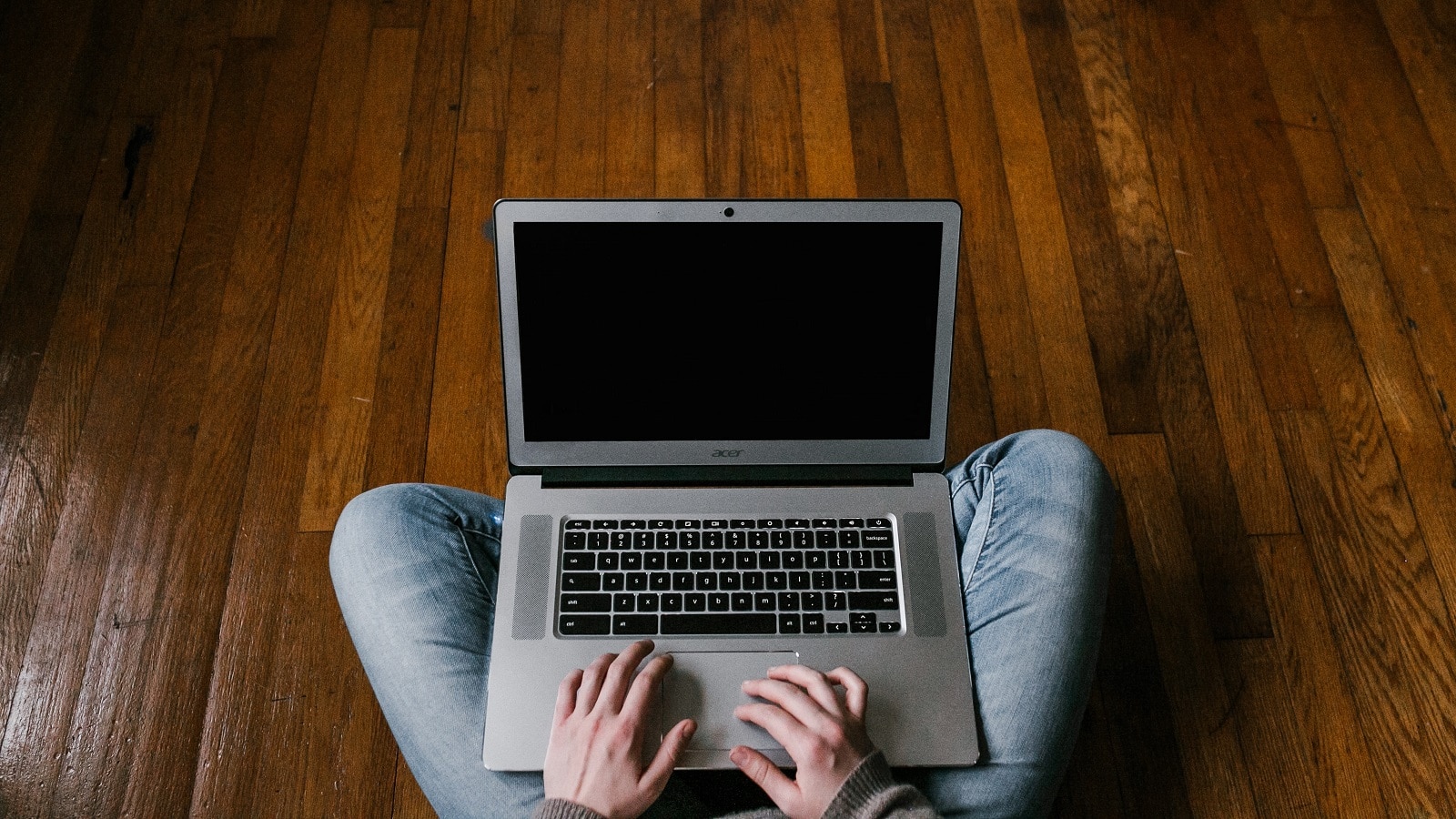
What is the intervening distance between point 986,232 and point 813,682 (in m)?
0.88

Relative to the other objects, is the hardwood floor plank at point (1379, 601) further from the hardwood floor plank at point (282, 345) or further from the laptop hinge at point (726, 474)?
the hardwood floor plank at point (282, 345)

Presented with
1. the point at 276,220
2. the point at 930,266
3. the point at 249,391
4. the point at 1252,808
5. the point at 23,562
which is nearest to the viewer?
the point at 930,266

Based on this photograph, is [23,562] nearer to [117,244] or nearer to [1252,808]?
[117,244]

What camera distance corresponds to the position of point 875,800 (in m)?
0.82

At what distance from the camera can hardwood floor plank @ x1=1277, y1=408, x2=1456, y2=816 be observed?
117cm

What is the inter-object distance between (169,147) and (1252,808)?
174 cm

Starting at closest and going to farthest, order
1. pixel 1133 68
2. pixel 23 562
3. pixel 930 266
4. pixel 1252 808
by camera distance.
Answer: pixel 930 266, pixel 1252 808, pixel 23 562, pixel 1133 68

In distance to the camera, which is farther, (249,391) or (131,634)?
(249,391)

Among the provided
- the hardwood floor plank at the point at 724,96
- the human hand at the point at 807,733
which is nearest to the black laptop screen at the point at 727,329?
the human hand at the point at 807,733

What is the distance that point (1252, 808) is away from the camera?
1.15 meters

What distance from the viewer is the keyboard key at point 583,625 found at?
0.91 m

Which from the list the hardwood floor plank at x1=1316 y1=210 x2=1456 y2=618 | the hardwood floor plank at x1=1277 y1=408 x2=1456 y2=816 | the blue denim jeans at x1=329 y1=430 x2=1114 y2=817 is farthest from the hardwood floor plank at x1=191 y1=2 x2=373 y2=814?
the hardwood floor plank at x1=1316 y1=210 x2=1456 y2=618

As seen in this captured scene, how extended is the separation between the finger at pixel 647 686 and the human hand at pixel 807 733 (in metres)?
0.07

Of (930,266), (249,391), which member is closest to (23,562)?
(249,391)
